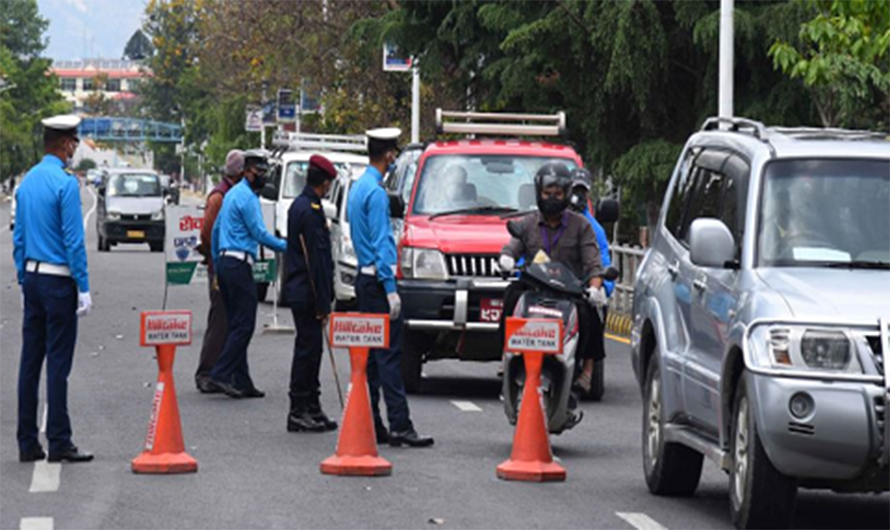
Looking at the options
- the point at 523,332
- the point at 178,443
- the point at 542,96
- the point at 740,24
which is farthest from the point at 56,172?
the point at 542,96

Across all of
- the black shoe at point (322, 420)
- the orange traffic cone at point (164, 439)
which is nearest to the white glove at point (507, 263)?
the black shoe at point (322, 420)

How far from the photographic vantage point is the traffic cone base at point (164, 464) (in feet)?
41.7

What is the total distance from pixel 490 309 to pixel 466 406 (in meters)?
0.88

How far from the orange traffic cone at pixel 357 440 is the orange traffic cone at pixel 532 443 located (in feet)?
2.43

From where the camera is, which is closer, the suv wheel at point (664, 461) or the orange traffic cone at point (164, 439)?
the suv wheel at point (664, 461)

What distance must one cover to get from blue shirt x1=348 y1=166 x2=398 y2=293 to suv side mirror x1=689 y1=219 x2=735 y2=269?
3692 mm

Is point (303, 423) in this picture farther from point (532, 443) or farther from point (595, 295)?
point (532, 443)

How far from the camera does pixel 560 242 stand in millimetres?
14344

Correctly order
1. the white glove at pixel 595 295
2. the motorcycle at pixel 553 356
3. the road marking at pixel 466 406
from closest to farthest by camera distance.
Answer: the motorcycle at pixel 553 356
the white glove at pixel 595 295
the road marking at pixel 466 406

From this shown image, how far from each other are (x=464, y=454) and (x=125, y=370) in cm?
718

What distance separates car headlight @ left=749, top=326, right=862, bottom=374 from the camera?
968cm

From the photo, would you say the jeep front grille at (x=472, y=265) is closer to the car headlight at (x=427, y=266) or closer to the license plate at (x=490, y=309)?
the car headlight at (x=427, y=266)


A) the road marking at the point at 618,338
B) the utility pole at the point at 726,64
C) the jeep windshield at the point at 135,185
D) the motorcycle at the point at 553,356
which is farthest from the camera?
the jeep windshield at the point at 135,185

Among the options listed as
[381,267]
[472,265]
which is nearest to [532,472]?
[381,267]
